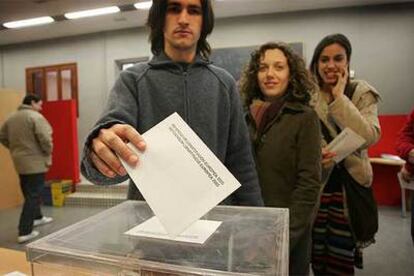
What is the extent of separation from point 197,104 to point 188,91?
0.15 ft

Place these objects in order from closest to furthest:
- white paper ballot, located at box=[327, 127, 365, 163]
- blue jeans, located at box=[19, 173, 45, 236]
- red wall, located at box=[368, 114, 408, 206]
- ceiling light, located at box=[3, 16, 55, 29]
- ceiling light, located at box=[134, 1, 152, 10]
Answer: white paper ballot, located at box=[327, 127, 365, 163], blue jeans, located at box=[19, 173, 45, 236], red wall, located at box=[368, 114, 408, 206], ceiling light, located at box=[134, 1, 152, 10], ceiling light, located at box=[3, 16, 55, 29]

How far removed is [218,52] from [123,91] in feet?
14.0

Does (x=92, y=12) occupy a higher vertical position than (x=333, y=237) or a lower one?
higher

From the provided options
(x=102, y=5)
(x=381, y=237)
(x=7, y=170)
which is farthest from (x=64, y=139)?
(x=381, y=237)

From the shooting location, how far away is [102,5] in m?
4.16

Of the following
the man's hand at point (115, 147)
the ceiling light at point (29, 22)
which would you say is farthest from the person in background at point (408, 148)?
the ceiling light at point (29, 22)

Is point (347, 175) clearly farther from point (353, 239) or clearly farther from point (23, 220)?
point (23, 220)

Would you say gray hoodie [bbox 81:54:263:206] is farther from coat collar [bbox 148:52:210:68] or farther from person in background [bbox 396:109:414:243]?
person in background [bbox 396:109:414:243]

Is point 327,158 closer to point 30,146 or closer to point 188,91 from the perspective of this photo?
point 188,91

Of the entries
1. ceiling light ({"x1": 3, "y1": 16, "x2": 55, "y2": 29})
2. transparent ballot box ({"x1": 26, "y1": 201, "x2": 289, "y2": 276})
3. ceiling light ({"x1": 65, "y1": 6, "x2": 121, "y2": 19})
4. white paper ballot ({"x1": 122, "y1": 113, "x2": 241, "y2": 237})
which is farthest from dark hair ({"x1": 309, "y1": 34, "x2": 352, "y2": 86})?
ceiling light ({"x1": 3, "y1": 16, "x2": 55, "y2": 29})

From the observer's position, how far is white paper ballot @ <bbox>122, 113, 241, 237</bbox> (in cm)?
44

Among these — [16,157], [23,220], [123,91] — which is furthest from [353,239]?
[16,157]

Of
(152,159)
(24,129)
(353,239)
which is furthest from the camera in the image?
(24,129)

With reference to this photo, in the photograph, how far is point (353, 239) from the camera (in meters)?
1.47
